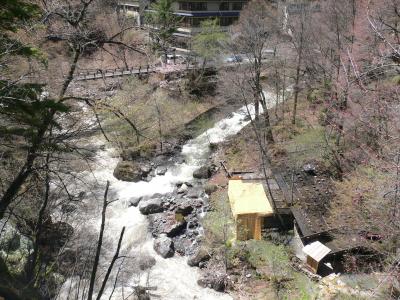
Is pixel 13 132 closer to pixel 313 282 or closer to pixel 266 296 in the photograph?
pixel 266 296

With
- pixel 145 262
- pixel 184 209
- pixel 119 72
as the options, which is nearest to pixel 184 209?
pixel 184 209

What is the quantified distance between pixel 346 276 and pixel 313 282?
3.69ft

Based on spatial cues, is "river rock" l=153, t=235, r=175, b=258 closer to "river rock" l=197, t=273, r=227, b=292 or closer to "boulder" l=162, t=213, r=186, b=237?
"boulder" l=162, t=213, r=186, b=237

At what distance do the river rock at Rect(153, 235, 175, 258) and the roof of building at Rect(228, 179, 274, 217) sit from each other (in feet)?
9.88

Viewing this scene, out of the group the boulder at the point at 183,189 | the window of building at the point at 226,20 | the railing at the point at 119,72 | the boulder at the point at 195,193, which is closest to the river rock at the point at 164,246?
the boulder at the point at 195,193

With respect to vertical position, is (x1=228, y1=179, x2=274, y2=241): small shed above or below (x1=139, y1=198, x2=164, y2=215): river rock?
above

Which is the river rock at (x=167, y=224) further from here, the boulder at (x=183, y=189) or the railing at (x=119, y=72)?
the railing at (x=119, y=72)

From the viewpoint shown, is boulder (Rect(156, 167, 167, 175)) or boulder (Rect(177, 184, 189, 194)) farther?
boulder (Rect(156, 167, 167, 175))

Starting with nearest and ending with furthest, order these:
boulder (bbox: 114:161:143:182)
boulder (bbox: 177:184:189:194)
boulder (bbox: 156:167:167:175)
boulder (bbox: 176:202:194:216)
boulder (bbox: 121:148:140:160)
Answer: boulder (bbox: 176:202:194:216)
boulder (bbox: 177:184:189:194)
boulder (bbox: 114:161:143:182)
boulder (bbox: 156:167:167:175)
boulder (bbox: 121:148:140:160)

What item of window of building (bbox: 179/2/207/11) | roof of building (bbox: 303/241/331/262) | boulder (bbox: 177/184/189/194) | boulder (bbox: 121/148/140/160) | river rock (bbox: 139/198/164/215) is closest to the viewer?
roof of building (bbox: 303/241/331/262)

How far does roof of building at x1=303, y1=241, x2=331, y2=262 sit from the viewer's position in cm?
1268

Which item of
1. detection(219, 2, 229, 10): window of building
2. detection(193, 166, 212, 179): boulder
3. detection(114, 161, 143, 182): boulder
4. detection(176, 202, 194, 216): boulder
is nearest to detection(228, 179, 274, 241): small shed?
detection(176, 202, 194, 216): boulder

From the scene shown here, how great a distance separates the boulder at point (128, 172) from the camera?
2070 cm

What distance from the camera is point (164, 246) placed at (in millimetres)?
15250
